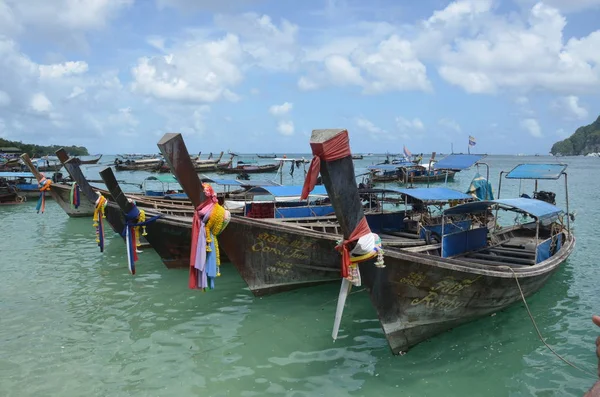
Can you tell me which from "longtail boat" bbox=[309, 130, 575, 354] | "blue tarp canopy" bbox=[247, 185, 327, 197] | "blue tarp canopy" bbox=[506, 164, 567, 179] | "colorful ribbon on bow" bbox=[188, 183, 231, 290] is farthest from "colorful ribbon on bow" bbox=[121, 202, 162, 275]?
"blue tarp canopy" bbox=[506, 164, 567, 179]

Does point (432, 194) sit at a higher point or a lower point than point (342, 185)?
lower

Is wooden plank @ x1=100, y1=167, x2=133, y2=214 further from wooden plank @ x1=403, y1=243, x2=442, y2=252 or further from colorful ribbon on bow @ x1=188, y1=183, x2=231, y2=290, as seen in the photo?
wooden plank @ x1=403, y1=243, x2=442, y2=252

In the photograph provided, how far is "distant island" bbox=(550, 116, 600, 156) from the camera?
16038 cm

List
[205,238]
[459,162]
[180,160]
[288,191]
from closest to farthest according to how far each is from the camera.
A: [180,160]
[205,238]
[288,191]
[459,162]

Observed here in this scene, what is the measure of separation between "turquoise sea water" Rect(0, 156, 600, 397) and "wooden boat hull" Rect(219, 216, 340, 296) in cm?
38

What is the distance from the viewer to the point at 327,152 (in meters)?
5.27

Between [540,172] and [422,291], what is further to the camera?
[540,172]

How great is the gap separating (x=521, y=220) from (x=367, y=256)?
20.6m

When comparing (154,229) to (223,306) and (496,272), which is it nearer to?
(223,306)

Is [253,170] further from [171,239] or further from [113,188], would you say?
[113,188]

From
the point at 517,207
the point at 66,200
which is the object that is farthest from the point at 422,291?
the point at 66,200

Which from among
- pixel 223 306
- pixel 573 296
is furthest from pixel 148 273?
pixel 573 296

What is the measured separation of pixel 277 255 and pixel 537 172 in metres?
8.71

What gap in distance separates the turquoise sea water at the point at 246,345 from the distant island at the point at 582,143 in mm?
178899
